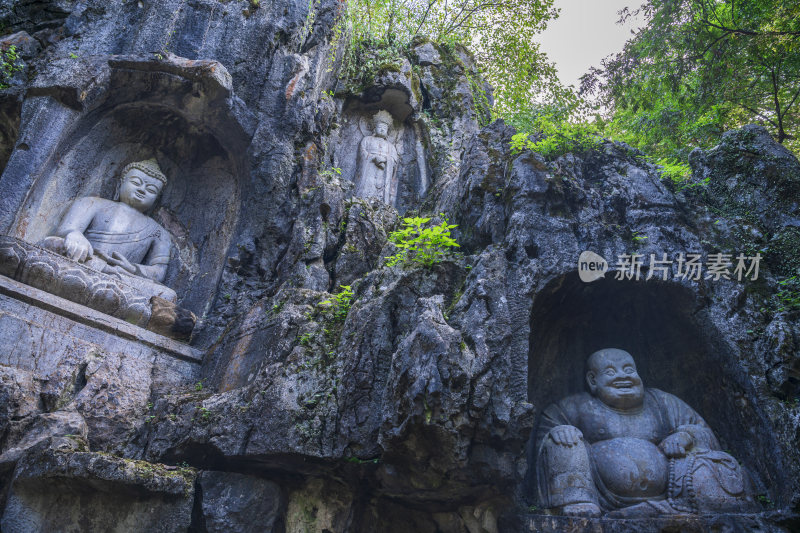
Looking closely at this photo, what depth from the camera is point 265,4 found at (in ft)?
35.9

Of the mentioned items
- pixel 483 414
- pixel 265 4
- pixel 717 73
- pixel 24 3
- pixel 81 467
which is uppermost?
pixel 717 73

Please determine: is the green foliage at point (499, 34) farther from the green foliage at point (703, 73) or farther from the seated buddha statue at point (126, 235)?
the seated buddha statue at point (126, 235)

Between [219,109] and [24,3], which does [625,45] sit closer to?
[219,109]

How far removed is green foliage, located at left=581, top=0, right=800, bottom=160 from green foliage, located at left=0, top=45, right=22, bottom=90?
9450mm

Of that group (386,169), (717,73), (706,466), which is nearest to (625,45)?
(717,73)

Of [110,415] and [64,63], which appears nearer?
[110,415]

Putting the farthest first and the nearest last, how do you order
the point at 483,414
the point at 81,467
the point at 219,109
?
the point at 219,109, the point at 483,414, the point at 81,467

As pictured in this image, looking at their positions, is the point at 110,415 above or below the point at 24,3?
below

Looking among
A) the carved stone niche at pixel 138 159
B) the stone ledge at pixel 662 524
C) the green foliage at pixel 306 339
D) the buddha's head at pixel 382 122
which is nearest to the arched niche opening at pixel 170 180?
the carved stone niche at pixel 138 159

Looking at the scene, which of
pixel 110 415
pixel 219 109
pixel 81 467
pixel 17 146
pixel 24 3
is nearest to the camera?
pixel 81 467

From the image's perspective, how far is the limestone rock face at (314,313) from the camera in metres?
5.52

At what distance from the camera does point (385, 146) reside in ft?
39.8

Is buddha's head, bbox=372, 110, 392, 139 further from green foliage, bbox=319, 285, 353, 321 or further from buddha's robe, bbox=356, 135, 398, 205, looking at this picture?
green foliage, bbox=319, 285, 353, 321

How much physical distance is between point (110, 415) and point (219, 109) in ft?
17.1
